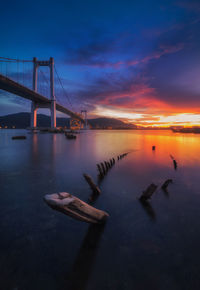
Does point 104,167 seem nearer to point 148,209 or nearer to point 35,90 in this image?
point 148,209

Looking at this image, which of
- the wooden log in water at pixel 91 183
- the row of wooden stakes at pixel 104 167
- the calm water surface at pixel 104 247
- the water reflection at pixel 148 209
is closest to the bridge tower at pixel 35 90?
the row of wooden stakes at pixel 104 167

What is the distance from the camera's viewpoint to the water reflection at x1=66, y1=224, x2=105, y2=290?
255 cm

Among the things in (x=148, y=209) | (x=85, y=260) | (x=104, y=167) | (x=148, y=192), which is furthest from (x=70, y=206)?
(x=104, y=167)

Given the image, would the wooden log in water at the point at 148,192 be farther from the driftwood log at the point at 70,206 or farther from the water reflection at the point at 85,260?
the driftwood log at the point at 70,206

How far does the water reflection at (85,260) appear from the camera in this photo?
2.55 m

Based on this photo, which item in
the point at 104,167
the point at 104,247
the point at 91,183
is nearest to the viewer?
the point at 104,247

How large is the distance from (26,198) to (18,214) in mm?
1306

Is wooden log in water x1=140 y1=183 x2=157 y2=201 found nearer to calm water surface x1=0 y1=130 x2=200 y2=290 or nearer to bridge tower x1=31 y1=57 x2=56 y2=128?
calm water surface x1=0 y1=130 x2=200 y2=290

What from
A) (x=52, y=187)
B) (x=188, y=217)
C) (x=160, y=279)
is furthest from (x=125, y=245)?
(x=52, y=187)

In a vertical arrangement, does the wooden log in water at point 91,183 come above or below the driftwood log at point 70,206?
below

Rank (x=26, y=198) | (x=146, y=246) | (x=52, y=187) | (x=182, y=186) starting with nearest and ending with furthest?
(x=146, y=246) → (x=26, y=198) → (x=52, y=187) → (x=182, y=186)

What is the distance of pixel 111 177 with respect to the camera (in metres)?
9.39

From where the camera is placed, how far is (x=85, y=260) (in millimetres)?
2994

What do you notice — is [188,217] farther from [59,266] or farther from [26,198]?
[26,198]
